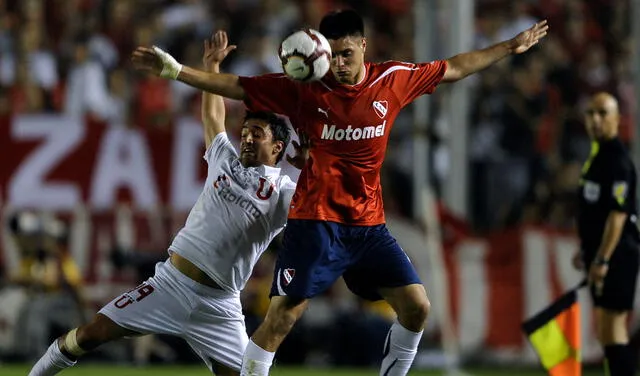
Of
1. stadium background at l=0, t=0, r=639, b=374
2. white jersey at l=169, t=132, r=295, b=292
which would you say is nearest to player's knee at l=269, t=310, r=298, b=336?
white jersey at l=169, t=132, r=295, b=292

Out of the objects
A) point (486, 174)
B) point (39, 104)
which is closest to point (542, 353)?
point (486, 174)

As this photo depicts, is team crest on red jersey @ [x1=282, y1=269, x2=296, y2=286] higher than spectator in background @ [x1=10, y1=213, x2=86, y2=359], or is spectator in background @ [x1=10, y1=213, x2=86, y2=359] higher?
team crest on red jersey @ [x1=282, y1=269, x2=296, y2=286]

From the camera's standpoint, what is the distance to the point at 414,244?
1486 cm

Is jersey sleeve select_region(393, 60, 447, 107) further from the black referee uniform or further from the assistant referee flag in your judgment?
the assistant referee flag

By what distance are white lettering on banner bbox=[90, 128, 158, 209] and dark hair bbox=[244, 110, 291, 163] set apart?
6841 millimetres

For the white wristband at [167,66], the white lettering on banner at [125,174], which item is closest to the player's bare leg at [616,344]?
the white wristband at [167,66]

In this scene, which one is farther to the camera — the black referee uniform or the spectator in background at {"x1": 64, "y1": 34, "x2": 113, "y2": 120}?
the spectator in background at {"x1": 64, "y1": 34, "x2": 113, "y2": 120}

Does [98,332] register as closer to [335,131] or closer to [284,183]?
[284,183]

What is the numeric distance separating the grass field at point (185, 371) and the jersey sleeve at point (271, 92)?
552 cm

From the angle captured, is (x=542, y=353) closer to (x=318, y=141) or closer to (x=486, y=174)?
(x=318, y=141)

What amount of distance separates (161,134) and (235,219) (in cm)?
708

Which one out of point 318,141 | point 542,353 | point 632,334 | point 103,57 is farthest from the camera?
point 103,57

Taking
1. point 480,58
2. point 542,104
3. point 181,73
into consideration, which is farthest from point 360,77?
point 542,104

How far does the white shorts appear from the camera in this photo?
8.21 metres
